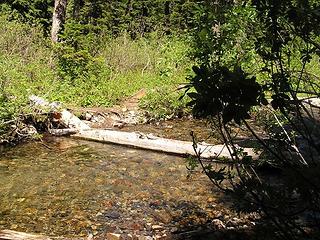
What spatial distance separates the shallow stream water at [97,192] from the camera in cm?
499

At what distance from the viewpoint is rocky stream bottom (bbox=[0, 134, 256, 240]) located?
4836 mm

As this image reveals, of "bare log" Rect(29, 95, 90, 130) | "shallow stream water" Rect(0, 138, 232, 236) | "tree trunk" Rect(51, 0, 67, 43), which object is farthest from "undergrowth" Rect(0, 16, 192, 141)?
"shallow stream water" Rect(0, 138, 232, 236)

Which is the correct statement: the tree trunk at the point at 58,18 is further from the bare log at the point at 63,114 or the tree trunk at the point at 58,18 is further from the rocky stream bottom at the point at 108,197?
the rocky stream bottom at the point at 108,197

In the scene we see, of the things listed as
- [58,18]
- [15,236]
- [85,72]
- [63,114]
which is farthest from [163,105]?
[15,236]

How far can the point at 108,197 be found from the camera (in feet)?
19.0

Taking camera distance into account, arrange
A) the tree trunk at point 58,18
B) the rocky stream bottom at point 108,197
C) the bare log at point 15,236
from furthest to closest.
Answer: the tree trunk at point 58,18 → the rocky stream bottom at point 108,197 → the bare log at point 15,236

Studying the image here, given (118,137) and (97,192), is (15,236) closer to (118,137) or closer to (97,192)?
(97,192)

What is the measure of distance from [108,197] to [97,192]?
0.25m

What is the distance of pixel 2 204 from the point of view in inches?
214

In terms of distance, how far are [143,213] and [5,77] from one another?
507 centimetres

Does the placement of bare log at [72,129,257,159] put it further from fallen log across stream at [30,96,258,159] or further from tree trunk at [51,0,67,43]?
tree trunk at [51,0,67,43]

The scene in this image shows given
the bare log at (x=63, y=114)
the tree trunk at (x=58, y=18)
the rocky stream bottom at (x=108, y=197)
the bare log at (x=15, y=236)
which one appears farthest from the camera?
the tree trunk at (x=58, y=18)

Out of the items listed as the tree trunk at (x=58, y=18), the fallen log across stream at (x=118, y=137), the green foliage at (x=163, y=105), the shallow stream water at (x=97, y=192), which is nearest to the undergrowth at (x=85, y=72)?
the green foliage at (x=163, y=105)

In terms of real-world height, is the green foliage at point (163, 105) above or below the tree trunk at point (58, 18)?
below
